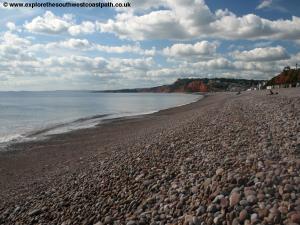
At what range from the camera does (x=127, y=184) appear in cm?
811

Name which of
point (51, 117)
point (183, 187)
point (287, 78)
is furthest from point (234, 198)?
point (287, 78)

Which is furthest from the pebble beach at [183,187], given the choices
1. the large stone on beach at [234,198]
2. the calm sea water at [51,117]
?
the calm sea water at [51,117]

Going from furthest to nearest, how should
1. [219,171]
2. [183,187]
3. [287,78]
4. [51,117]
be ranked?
[287,78] < [51,117] < [219,171] < [183,187]

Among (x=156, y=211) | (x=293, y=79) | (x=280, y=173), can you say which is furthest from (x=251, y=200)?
(x=293, y=79)

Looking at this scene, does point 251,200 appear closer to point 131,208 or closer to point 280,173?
point 280,173

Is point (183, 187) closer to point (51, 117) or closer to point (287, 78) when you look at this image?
point (51, 117)

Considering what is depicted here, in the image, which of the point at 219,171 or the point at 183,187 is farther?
the point at 219,171

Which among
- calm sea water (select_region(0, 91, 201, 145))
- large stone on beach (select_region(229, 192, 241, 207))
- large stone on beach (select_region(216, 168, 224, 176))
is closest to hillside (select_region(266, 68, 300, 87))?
calm sea water (select_region(0, 91, 201, 145))

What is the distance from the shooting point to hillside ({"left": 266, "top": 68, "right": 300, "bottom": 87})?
383 feet

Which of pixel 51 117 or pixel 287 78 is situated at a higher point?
pixel 287 78

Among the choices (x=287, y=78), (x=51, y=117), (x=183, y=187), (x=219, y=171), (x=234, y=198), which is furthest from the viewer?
(x=287, y=78)

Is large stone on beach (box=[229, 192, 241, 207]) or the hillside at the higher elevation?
the hillside

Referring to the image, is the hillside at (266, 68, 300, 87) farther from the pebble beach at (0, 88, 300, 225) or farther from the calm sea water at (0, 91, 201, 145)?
the pebble beach at (0, 88, 300, 225)

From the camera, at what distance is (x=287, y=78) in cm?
12456
